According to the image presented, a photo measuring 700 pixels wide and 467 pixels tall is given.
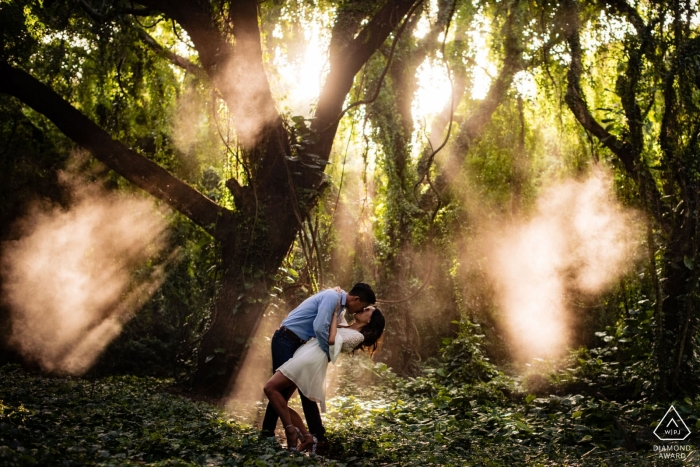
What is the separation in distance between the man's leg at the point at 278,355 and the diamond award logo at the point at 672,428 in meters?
3.76

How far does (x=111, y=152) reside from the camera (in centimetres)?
768

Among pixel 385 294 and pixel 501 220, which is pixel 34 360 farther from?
pixel 501 220

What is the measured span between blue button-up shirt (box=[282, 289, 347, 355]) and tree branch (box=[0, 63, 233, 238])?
294 centimetres

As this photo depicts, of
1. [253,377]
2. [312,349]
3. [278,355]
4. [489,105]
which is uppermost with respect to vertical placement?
[489,105]

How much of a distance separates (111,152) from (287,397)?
4.37 m

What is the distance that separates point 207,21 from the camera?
7656 mm

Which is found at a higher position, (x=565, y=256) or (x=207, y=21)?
(x=207, y=21)

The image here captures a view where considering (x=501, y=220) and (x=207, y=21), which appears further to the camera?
(x=501, y=220)

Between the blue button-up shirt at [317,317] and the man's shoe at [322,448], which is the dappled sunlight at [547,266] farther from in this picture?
the man's shoe at [322,448]

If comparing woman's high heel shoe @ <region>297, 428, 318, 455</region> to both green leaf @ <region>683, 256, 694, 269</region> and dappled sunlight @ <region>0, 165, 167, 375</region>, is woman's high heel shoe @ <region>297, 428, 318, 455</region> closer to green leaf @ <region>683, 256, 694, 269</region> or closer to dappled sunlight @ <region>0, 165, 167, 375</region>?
green leaf @ <region>683, 256, 694, 269</region>

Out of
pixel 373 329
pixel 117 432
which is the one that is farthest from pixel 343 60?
pixel 117 432

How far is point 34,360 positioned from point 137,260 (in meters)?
2.63

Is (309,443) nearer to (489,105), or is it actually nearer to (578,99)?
(578,99)

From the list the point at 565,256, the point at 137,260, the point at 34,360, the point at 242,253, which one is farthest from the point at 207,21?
the point at 565,256
